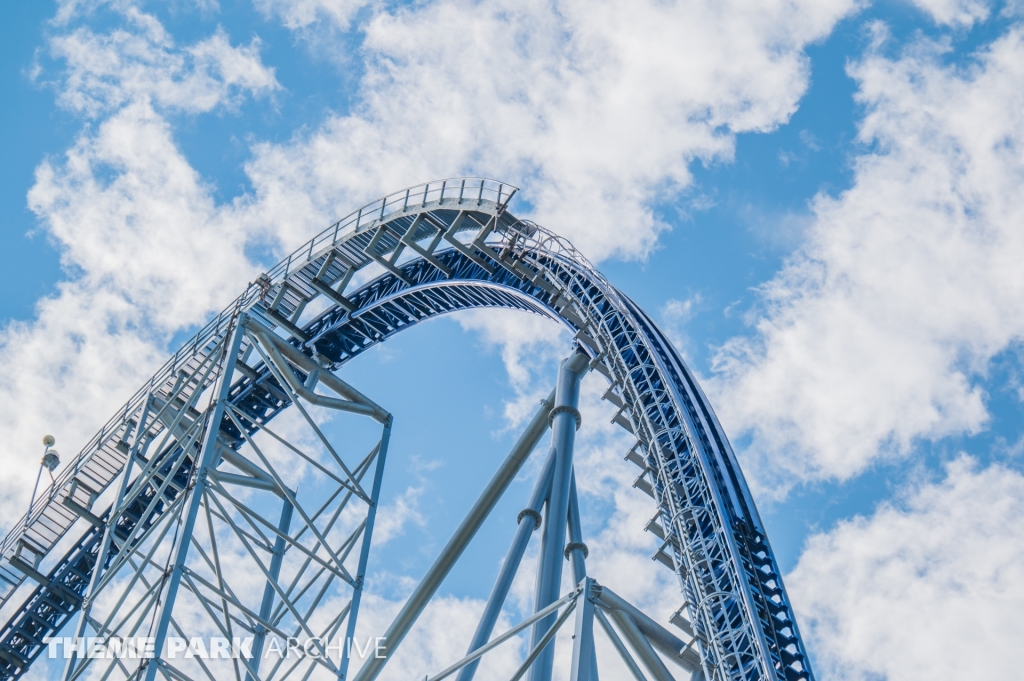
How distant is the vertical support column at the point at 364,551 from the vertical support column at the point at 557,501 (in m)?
2.62

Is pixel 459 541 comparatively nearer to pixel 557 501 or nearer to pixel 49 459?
pixel 557 501

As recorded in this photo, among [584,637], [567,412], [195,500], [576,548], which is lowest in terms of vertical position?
[584,637]

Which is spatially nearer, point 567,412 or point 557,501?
point 557,501

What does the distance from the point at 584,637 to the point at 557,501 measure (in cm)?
481

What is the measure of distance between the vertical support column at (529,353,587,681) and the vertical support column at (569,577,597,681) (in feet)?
4.97

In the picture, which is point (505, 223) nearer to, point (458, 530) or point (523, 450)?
point (523, 450)

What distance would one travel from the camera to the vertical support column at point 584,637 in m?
15.0

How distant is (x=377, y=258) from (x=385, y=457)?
476 centimetres

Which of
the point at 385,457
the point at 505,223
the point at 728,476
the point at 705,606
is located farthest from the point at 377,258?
the point at 705,606

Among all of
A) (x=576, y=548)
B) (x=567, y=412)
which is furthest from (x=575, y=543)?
(x=567, y=412)

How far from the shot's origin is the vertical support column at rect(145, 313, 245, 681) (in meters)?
15.8

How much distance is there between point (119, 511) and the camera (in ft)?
64.0

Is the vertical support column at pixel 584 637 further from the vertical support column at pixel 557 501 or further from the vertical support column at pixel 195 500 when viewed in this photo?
the vertical support column at pixel 195 500

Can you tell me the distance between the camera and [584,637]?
1531 cm
